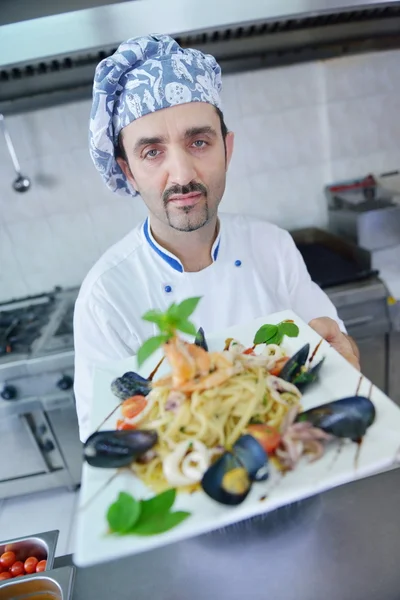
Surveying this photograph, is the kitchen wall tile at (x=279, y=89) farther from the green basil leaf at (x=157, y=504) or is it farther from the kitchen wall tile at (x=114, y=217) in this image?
the green basil leaf at (x=157, y=504)

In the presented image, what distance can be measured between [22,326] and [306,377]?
67.2 inches

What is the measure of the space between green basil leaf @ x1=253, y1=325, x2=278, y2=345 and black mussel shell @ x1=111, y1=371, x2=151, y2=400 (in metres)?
0.22

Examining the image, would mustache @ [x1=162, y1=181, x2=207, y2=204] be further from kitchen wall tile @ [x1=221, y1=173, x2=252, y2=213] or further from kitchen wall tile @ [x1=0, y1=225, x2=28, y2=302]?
kitchen wall tile @ [x1=0, y1=225, x2=28, y2=302]

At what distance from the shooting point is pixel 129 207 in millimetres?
2264

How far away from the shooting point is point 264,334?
2.61 ft

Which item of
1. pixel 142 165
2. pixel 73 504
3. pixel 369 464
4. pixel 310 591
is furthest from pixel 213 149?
pixel 73 504

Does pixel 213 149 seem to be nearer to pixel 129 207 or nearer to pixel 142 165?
pixel 142 165

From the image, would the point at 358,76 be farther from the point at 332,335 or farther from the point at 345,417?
the point at 345,417

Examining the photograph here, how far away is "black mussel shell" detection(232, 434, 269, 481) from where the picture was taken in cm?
53

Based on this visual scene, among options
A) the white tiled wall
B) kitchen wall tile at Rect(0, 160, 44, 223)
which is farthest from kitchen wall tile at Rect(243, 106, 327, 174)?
kitchen wall tile at Rect(0, 160, 44, 223)

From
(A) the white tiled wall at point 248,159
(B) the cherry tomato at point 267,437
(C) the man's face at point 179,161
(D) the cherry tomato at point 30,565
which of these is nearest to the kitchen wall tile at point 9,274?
(A) the white tiled wall at point 248,159

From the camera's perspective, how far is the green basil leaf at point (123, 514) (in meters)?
0.49

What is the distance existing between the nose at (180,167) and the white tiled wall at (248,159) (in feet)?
4.28

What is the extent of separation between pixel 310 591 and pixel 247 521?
148 mm
